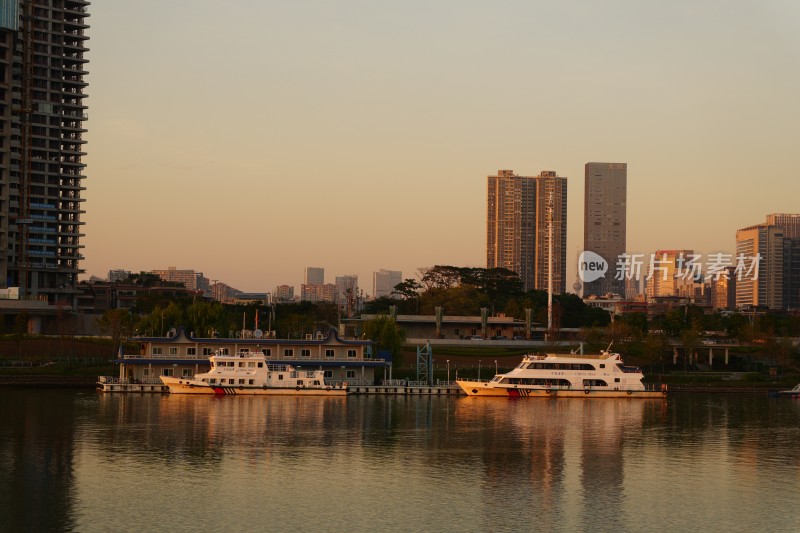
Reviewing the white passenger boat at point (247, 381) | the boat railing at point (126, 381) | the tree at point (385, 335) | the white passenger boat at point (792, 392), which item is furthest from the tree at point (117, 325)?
the white passenger boat at point (792, 392)

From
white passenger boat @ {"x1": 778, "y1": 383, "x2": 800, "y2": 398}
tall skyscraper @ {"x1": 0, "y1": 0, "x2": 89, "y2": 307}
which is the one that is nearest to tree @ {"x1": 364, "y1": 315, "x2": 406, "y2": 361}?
white passenger boat @ {"x1": 778, "y1": 383, "x2": 800, "y2": 398}

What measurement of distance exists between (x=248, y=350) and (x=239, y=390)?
7196 millimetres

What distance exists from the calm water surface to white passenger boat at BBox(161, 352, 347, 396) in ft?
24.3

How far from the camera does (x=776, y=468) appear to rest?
63344 millimetres

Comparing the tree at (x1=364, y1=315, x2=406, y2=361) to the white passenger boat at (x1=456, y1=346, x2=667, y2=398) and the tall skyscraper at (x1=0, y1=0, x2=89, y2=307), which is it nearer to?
the white passenger boat at (x1=456, y1=346, x2=667, y2=398)

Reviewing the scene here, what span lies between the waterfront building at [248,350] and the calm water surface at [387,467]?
13632 millimetres

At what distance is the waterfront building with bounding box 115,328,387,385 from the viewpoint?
10812 centimetres

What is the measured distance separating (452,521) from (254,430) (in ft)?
100

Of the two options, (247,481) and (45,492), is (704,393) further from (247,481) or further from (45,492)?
(45,492)

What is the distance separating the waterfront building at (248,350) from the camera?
10812 cm

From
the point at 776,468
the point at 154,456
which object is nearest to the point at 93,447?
the point at 154,456

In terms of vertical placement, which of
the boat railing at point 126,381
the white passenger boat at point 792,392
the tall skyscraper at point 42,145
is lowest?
the white passenger boat at point 792,392

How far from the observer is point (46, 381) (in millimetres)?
109500

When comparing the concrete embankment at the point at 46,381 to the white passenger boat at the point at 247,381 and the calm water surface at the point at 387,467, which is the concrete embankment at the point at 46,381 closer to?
the white passenger boat at the point at 247,381
